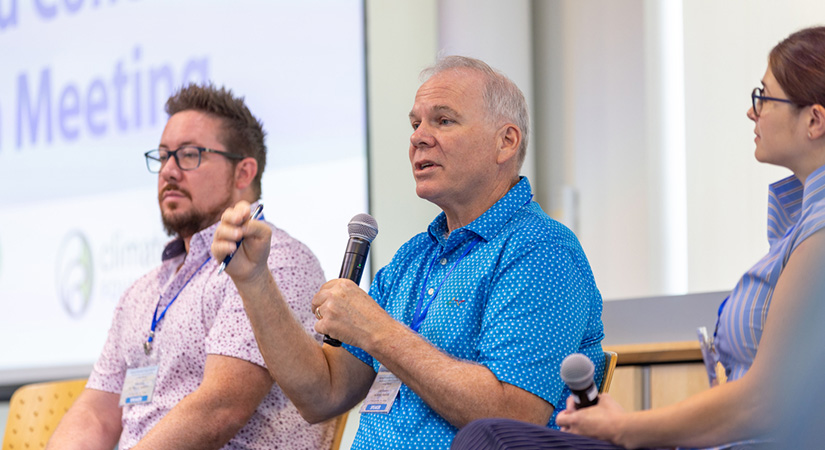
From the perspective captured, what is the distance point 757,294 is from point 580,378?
40cm

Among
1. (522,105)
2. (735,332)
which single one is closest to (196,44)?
(522,105)

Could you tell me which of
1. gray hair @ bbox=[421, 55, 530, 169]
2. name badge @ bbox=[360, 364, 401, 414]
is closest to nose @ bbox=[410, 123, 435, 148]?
gray hair @ bbox=[421, 55, 530, 169]

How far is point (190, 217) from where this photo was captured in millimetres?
2514

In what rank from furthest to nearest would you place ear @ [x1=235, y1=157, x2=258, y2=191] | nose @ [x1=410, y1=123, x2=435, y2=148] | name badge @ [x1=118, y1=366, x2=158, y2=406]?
ear @ [x1=235, y1=157, x2=258, y2=191], name badge @ [x1=118, y1=366, x2=158, y2=406], nose @ [x1=410, y1=123, x2=435, y2=148]

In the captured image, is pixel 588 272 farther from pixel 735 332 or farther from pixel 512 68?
pixel 512 68

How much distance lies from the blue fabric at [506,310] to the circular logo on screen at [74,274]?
2.34m

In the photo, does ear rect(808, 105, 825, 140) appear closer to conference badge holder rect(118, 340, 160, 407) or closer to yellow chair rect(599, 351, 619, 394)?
yellow chair rect(599, 351, 619, 394)

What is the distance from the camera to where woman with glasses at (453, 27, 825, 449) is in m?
1.17

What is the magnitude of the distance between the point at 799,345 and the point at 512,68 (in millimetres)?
2665

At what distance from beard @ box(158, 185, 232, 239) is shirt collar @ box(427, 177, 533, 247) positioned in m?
0.85

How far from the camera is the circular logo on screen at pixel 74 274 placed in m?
3.81

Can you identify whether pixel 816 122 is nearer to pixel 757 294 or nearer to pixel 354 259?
pixel 757 294

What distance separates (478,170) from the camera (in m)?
1.89

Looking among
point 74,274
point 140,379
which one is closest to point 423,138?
point 140,379
